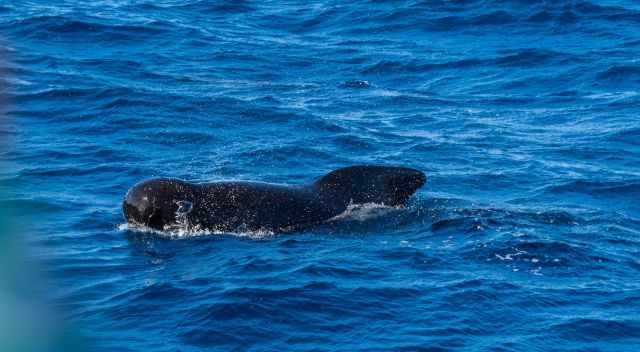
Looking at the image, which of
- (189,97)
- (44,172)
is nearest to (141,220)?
(44,172)

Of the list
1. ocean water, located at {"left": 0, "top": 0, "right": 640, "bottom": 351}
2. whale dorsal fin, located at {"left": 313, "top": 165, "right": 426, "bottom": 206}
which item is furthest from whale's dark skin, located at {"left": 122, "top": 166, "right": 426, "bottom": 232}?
ocean water, located at {"left": 0, "top": 0, "right": 640, "bottom": 351}

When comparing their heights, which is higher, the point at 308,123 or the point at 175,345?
the point at 175,345

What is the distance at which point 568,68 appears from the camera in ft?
75.6

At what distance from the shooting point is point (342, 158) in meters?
17.3

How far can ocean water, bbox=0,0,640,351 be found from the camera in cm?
929

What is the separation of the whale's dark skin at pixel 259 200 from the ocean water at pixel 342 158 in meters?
0.27

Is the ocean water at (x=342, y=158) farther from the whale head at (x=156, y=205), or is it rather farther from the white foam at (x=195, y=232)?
the whale head at (x=156, y=205)

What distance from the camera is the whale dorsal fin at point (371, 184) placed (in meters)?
13.7

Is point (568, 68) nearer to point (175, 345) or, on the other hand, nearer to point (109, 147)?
point (109, 147)

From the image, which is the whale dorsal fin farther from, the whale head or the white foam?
the whale head

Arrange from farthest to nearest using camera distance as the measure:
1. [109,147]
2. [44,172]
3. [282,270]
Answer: [109,147], [44,172], [282,270]

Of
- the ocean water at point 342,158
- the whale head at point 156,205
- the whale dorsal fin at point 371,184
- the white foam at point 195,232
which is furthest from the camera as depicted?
the whale dorsal fin at point 371,184

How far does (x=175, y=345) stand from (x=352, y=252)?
371cm

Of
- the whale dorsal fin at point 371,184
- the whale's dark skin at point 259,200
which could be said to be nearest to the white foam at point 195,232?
Answer: the whale's dark skin at point 259,200
